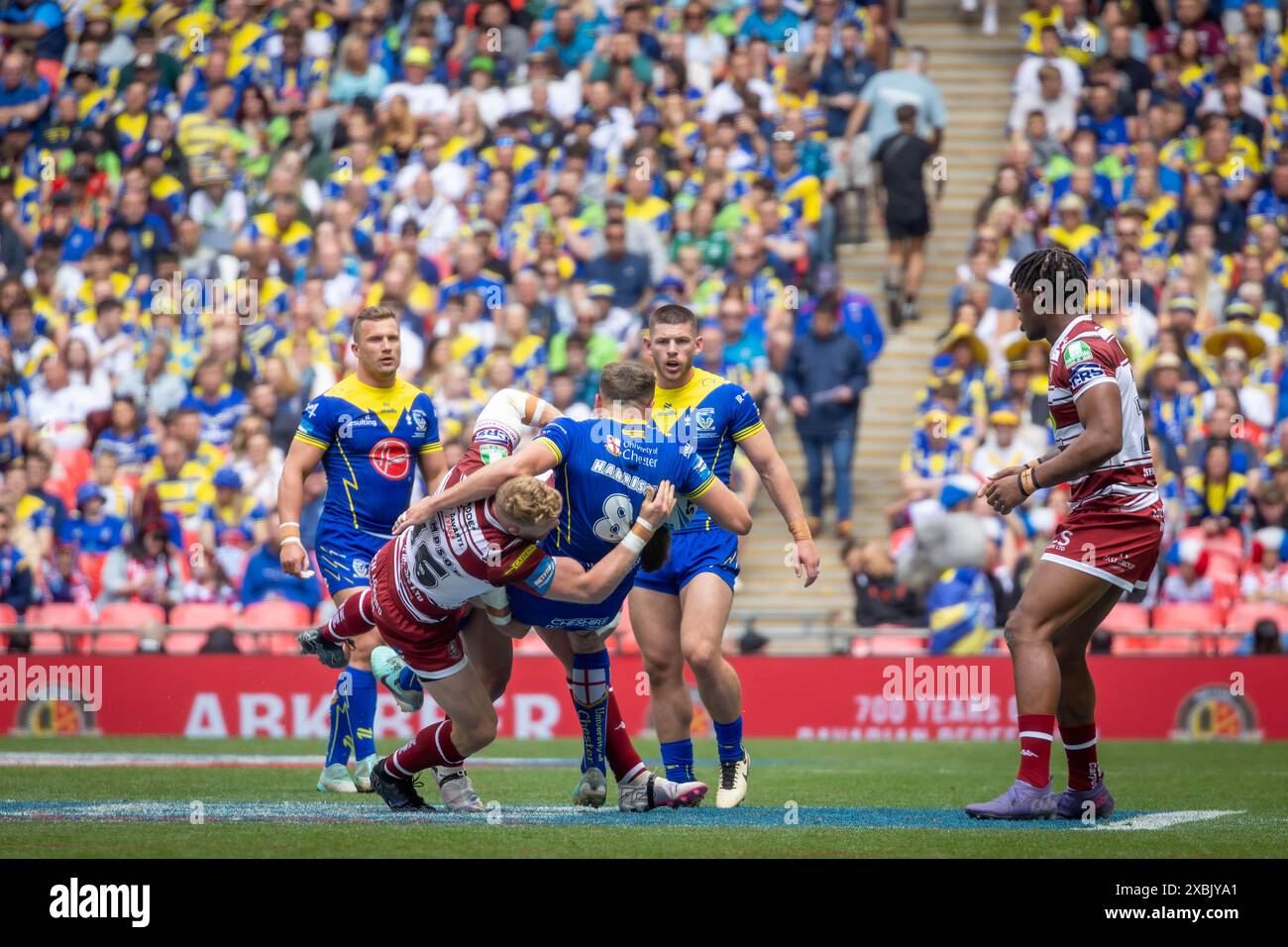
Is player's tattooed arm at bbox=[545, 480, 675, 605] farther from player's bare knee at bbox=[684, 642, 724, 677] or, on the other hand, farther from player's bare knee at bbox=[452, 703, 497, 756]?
player's bare knee at bbox=[684, 642, 724, 677]

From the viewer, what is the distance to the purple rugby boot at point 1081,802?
921cm

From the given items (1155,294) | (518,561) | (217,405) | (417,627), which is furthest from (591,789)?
(1155,294)

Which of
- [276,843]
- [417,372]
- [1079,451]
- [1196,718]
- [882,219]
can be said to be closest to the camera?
[276,843]

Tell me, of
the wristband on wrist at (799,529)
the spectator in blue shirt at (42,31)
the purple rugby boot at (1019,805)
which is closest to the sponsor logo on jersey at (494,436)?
the wristband on wrist at (799,529)

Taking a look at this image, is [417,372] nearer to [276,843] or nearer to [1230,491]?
[1230,491]

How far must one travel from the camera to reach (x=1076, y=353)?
8.96 m

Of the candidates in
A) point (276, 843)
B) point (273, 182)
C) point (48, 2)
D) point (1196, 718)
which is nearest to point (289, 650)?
point (273, 182)

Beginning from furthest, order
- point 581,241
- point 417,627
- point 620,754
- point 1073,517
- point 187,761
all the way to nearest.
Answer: point 581,241 → point 187,761 → point 620,754 → point 1073,517 → point 417,627

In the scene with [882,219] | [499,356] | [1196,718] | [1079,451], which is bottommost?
[1196,718]

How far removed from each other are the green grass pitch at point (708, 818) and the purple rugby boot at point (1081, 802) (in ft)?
0.50

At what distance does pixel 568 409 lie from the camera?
62.8ft

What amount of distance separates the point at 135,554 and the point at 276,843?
11694mm

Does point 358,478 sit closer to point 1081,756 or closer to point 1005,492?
point 1005,492

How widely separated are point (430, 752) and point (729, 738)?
180cm
